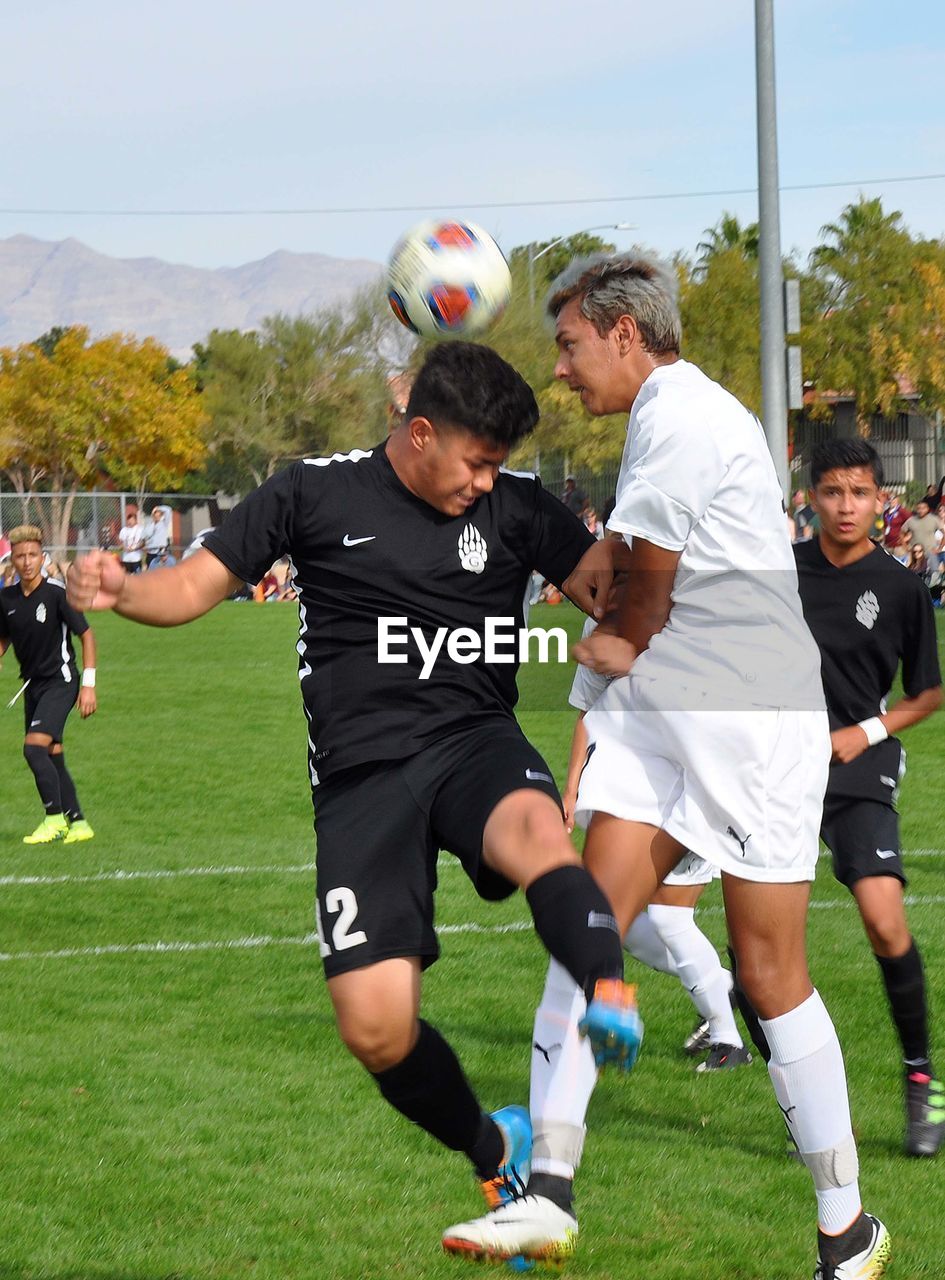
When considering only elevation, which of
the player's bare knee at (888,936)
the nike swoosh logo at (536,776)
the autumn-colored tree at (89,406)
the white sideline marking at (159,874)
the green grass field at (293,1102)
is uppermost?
the autumn-colored tree at (89,406)

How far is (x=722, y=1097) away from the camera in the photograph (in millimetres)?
A: 5500

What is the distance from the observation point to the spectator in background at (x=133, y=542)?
35.3 meters

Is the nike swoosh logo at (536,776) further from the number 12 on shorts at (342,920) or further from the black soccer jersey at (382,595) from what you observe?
the number 12 on shorts at (342,920)

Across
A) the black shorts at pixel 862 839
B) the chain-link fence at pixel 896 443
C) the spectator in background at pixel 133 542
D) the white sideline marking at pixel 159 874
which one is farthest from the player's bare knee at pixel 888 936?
the spectator in background at pixel 133 542

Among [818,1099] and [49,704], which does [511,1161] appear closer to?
[818,1099]

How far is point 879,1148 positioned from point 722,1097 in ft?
2.09

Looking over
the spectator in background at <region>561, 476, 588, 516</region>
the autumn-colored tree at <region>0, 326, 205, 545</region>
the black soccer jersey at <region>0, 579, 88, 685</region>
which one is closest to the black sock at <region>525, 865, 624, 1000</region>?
the black soccer jersey at <region>0, 579, 88, 685</region>

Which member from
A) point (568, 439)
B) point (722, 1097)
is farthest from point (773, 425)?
point (568, 439)

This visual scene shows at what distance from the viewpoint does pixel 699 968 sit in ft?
18.8

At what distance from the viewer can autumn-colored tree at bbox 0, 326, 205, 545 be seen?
53.4 metres

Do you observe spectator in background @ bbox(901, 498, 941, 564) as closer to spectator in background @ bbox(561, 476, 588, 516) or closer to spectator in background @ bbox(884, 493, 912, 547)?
spectator in background @ bbox(884, 493, 912, 547)

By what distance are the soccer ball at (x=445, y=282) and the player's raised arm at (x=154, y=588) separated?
1.25m

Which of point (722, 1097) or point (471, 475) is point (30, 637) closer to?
point (722, 1097)

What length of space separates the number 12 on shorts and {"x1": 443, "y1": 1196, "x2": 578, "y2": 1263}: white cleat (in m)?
0.68
